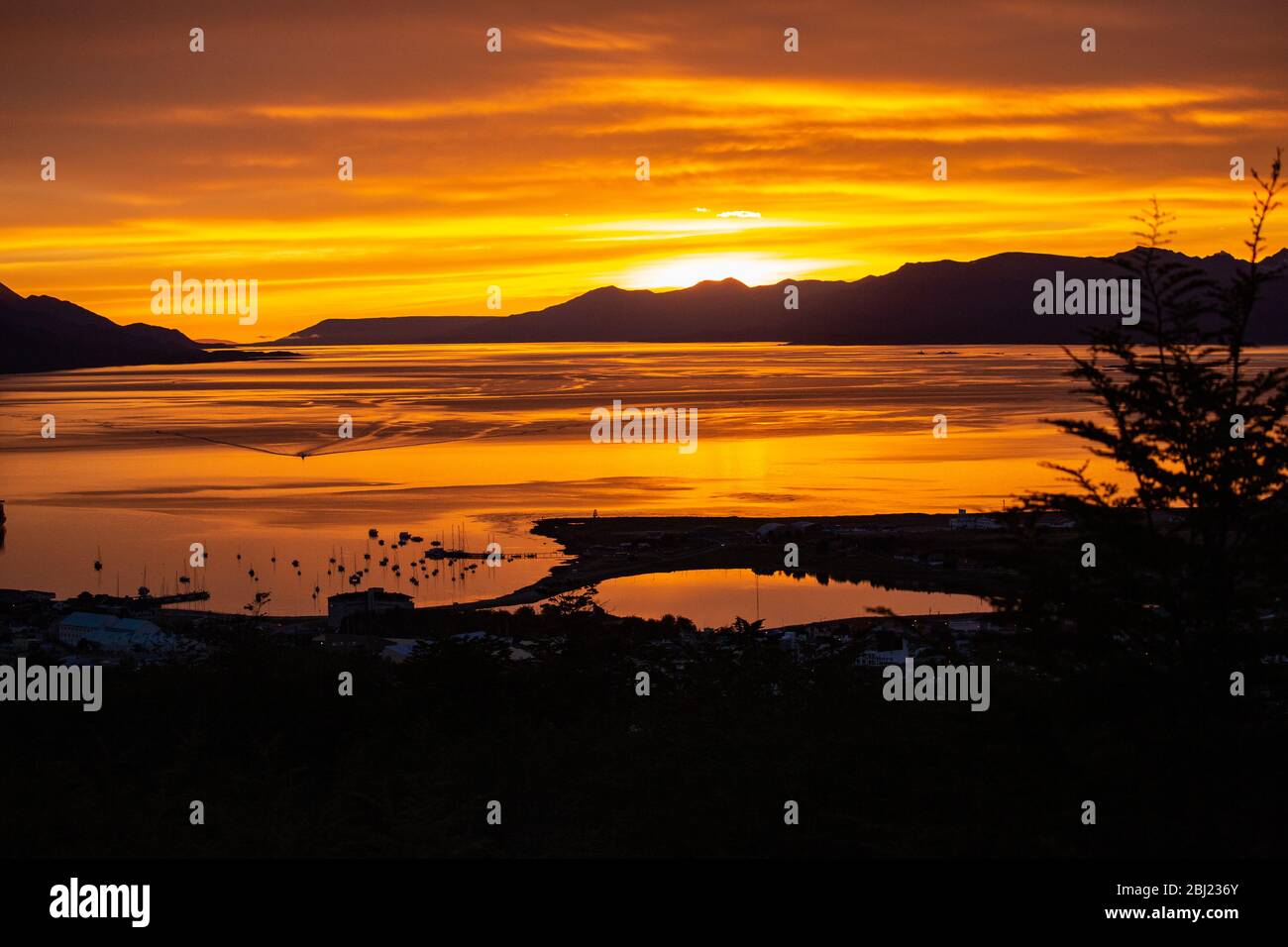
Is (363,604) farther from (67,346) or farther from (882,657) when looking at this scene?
(67,346)

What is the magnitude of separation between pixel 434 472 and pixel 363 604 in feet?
75.0

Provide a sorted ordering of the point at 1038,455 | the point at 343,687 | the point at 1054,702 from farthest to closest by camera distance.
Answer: the point at 1038,455, the point at 343,687, the point at 1054,702

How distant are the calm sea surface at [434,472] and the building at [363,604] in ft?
8.18

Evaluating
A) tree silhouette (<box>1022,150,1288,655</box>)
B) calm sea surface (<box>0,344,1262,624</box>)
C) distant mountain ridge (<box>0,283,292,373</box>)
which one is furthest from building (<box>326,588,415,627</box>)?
distant mountain ridge (<box>0,283,292,373</box>)

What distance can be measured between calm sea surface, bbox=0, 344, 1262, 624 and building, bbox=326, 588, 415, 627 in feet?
8.18

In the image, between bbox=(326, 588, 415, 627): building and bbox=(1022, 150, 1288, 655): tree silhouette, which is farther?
bbox=(326, 588, 415, 627): building

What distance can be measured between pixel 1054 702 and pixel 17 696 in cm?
800

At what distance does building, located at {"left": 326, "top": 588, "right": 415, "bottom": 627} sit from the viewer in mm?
22656

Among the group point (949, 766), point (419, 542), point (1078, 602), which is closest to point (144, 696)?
point (949, 766)

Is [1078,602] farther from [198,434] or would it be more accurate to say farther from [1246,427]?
[198,434]

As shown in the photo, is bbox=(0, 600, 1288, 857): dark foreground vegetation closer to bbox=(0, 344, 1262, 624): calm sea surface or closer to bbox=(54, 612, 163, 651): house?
bbox=(54, 612, 163, 651): house

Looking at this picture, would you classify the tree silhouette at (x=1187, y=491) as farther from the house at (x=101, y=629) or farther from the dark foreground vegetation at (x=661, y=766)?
the house at (x=101, y=629)

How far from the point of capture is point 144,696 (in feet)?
32.4
